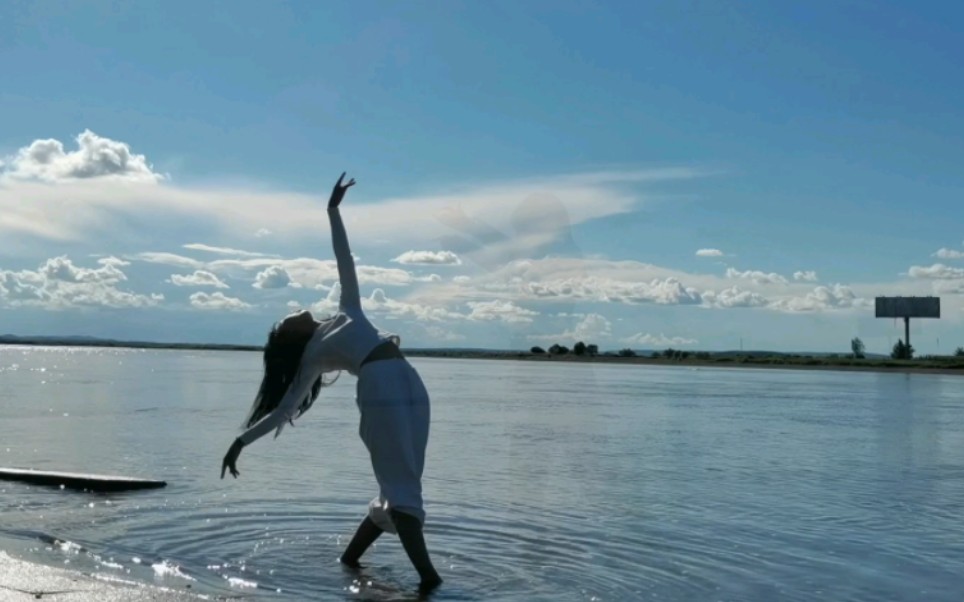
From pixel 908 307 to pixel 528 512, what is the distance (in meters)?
122

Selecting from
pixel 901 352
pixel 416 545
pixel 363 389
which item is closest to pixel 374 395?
pixel 363 389

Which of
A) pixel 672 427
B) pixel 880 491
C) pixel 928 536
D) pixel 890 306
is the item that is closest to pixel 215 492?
pixel 928 536

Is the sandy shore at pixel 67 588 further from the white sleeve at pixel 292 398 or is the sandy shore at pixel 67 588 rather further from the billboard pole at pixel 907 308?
the billboard pole at pixel 907 308

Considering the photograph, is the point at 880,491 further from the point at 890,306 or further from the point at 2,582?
the point at 890,306

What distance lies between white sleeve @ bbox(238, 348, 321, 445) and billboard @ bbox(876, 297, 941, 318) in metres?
125

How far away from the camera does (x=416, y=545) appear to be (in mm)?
7586

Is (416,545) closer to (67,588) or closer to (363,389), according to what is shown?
(363,389)

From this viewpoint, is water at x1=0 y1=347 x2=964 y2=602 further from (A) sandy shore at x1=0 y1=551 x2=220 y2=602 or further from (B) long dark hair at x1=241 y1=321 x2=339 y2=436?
(B) long dark hair at x1=241 y1=321 x2=339 y2=436

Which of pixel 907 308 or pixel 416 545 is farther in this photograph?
pixel 907 308

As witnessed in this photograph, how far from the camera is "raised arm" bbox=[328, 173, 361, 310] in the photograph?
7.57 metres

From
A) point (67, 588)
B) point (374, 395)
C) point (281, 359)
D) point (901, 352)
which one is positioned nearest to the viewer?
point (67, 588)

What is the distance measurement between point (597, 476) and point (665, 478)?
0.98 meters

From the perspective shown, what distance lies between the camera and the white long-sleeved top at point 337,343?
7.43 m

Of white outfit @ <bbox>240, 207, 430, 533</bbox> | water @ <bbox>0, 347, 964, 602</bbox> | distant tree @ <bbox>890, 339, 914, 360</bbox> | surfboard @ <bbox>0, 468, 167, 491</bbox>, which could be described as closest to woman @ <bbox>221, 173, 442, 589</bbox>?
white outfit @ <bbox>240, 207, 430, 533</bbox>
